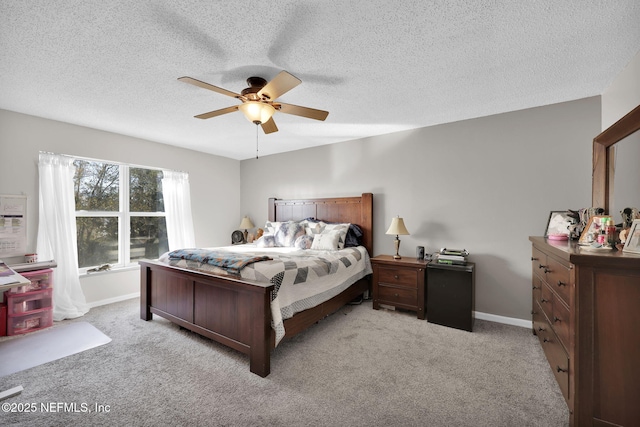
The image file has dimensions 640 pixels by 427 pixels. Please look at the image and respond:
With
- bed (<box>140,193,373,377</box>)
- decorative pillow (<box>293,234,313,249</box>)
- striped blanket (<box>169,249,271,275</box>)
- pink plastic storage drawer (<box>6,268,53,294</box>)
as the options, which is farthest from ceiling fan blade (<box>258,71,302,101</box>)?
pink plastic storage drawer (<box>6,268,53,294</box>)

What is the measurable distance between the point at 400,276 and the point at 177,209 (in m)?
3.67

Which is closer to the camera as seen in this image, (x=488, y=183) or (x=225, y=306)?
(x=225, y=306)

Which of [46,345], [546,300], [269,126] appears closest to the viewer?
[546,300]

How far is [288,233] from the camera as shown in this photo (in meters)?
4.10

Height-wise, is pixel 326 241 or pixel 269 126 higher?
pixel 269 126

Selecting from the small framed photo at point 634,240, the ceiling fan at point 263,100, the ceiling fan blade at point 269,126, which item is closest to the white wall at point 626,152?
the small framed photo at point 634,240

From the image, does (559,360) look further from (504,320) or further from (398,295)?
(398,295)

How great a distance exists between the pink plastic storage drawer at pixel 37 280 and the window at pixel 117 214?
70 cm

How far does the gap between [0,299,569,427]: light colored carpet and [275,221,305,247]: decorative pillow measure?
1511 mm

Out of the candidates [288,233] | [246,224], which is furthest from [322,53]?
[246,224]

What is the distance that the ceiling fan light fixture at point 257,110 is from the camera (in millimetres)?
2213

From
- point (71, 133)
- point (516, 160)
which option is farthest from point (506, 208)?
point (71, 133)

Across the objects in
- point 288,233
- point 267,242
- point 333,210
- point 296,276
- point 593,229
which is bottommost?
point 296,276

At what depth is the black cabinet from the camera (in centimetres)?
284
